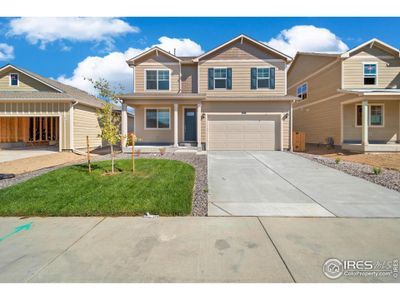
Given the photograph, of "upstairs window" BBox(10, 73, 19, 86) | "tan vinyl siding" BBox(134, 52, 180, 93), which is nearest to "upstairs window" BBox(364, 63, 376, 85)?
"tan vinyl siding" BBox(134, 52, 180, 93)

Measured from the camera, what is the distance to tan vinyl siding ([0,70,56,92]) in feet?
52.9

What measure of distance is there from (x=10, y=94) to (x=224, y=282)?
744 inches

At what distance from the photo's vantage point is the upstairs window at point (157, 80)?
16.2 metres

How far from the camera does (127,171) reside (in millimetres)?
8359

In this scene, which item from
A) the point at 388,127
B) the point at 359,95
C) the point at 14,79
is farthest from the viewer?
the point at 14,79

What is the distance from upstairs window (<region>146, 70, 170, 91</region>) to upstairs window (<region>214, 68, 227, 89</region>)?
3293 mm

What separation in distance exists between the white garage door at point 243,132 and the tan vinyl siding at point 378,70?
241 inches

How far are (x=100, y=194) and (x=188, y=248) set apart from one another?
3.27 m

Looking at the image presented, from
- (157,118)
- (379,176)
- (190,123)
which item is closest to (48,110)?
(157,118)

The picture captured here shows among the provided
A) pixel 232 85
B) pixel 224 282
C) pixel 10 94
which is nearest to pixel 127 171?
pixel 224 282

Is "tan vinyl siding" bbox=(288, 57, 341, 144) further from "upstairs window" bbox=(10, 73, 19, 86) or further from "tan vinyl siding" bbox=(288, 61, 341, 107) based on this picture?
"upstairs window" bbox=(10, 73, 19, 86)

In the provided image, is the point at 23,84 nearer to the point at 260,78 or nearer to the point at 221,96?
the point at 221,96

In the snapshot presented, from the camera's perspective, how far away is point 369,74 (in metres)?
15.9

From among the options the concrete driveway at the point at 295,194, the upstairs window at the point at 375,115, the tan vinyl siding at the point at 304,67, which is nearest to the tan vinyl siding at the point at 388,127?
the upstairs window at the point at 375,115
